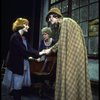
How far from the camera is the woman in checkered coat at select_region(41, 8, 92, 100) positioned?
5.71m

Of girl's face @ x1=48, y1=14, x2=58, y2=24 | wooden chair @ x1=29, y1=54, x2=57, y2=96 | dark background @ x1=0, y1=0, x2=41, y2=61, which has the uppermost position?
dark background @ x1=0, y1=0, x2=41, y2=61

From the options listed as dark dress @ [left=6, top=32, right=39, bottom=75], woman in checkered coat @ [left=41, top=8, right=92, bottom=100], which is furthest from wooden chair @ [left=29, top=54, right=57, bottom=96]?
woman in checkered coat @ [left=41, top=8, right=92, bottom=100]

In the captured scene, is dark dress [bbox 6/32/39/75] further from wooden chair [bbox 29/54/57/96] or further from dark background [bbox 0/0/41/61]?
dark background [bbox 0/0/41/61]

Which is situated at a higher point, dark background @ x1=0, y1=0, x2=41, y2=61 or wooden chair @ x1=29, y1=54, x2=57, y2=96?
dark background @ x1=0, y1=0, x2=41, y2=61

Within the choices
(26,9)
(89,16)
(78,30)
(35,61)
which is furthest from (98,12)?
(26,9)

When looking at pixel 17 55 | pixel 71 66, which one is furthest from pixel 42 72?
pixel 71 66

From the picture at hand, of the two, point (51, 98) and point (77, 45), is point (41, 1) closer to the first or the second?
point (51, 98)

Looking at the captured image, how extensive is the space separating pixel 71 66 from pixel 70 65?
27 mm

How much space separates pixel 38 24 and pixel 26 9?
1.13 meters

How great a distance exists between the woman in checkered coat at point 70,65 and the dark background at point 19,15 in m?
6.70

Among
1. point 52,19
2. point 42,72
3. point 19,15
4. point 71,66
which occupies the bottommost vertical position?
point 42,72

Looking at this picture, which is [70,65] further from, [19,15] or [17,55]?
[19,15]

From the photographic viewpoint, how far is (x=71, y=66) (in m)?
5.78

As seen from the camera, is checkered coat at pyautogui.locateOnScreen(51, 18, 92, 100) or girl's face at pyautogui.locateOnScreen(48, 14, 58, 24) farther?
girl's face at pyautogui.locateOnScreen(48, 14, 58, 24)
